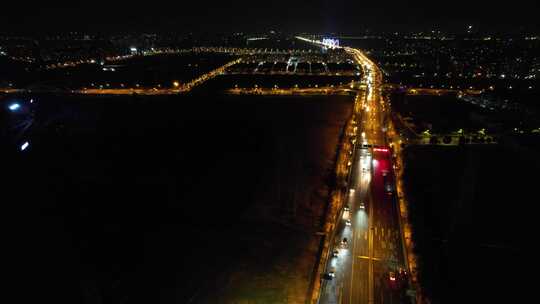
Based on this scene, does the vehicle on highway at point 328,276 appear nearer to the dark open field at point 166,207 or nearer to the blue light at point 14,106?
the dark open field at point 166,207

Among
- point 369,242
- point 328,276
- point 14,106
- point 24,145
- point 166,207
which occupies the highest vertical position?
point 14,106

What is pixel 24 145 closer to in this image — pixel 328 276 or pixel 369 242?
pixel 328 276

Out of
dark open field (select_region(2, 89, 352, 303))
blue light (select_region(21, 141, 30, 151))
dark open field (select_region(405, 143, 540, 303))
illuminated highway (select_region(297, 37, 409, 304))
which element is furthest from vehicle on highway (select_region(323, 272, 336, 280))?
blue light (select_region(21, 141, 30, 151))

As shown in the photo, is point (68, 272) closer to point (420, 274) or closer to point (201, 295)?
point (201, 295)

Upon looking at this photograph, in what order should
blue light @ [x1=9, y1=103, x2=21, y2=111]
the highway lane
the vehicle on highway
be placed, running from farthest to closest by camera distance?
blue light @ [x1=9, y1=103, x2=21, y2=111] → the vehicle on highway → the highway lane

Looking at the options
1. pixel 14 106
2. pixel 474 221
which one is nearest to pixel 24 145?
pixel 14 106

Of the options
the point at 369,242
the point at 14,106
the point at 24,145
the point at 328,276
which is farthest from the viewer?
the point at 14,106

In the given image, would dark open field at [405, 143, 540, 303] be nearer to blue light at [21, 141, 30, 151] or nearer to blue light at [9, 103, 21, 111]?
blue light at [21, 141, 30, 151]

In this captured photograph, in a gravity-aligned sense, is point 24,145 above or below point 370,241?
above

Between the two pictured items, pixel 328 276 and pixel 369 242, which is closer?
pixel 328 276
